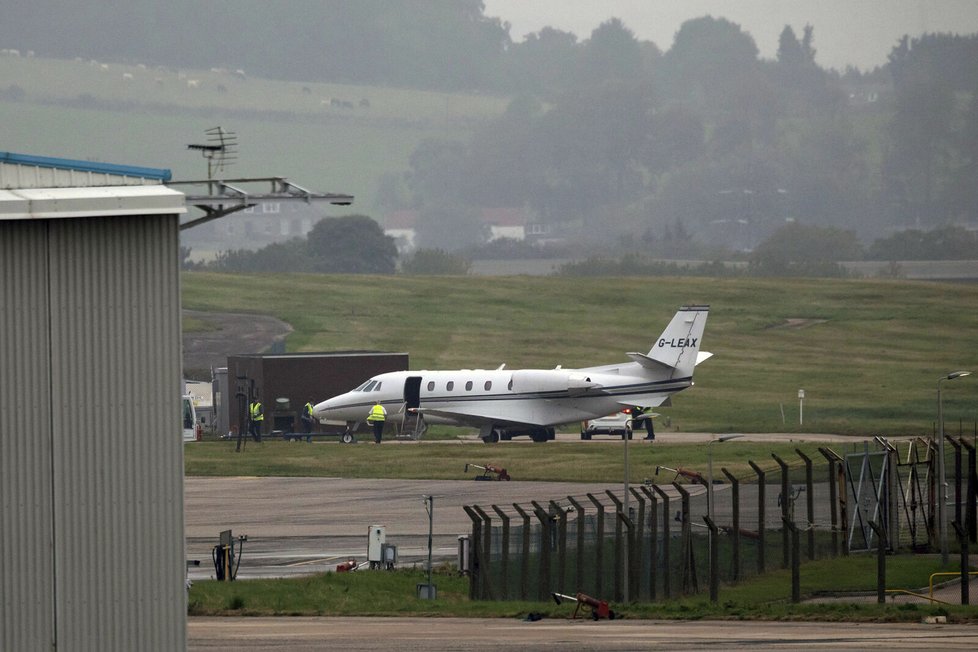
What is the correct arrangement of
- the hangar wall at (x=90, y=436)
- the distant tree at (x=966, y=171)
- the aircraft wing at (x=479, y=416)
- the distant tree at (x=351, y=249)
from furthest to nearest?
1. the distant tree at (x=966, y=171)
2. the distant tree at (x=351, y=249)
3. the aircraft wing at (x=479, y=416)
4. the hangar wall at (x=90, y=436)

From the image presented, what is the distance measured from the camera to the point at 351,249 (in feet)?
515

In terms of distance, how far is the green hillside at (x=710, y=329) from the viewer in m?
78.2

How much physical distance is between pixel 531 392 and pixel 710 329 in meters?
48.0

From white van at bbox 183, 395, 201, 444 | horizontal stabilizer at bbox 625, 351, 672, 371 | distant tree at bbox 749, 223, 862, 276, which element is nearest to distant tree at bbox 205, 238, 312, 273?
distant tree at bbox 749, 223, 862, 276

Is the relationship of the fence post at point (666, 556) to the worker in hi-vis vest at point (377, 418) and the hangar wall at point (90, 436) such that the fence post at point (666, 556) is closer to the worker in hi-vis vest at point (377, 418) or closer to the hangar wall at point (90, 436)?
the hangar wall at point (90, 436)

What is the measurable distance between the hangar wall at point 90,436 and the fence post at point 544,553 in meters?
11.1

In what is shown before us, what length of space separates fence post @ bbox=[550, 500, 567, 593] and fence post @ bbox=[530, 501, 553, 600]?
7.8 inches

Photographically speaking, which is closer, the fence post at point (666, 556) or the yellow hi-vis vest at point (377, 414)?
the fence post at point (666, 556)

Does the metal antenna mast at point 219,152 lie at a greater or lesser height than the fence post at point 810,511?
greater

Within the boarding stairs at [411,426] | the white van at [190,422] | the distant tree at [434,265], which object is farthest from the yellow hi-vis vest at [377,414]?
the distant tree at [434,265]

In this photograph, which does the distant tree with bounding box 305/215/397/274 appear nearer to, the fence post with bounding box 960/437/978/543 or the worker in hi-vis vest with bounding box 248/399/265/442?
the worker in hi-vis vest with bounding box 248/399/265/442

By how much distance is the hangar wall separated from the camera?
17.8 meters

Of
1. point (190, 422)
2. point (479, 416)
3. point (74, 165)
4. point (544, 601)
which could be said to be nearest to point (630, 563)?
point (544, 601)

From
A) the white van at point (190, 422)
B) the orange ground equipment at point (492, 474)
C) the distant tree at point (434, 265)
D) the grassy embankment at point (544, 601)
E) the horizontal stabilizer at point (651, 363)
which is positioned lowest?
the grassy embankment at point (544, 601)
